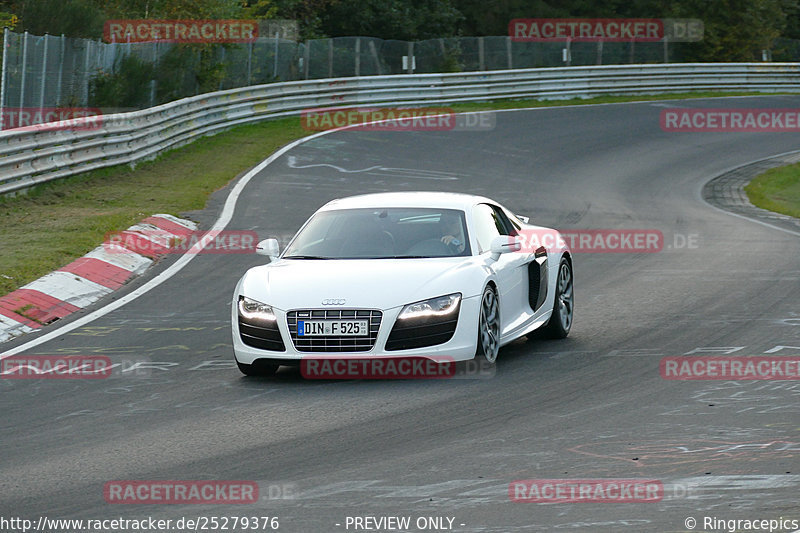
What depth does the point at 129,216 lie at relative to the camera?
18375 millimetres

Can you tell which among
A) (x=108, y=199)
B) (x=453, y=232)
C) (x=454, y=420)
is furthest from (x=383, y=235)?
(x=108, y=199)

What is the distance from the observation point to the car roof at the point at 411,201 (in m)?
11.0

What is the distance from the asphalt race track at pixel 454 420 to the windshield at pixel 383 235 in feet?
3.59

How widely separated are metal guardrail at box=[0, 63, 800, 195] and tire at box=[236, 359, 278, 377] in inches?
401

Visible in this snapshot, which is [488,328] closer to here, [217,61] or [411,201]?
[411,201]

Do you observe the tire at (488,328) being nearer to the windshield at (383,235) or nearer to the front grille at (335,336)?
the windshield at (383,235)

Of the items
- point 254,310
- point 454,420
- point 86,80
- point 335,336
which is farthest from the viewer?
point 86,80

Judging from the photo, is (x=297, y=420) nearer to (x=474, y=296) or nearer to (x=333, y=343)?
(x=333, y=343)

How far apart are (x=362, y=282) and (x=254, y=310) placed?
0.86 metres

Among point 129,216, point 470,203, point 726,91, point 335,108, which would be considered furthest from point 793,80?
point 470,203

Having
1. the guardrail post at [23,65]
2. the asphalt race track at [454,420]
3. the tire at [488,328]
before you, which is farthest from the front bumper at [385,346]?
the guardrail post at [23,65]

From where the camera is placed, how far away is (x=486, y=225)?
1104 cm

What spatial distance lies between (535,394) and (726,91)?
3929cm

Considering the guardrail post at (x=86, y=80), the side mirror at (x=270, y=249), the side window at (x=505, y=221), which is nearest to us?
the side mirror at (x=270, y=249)
